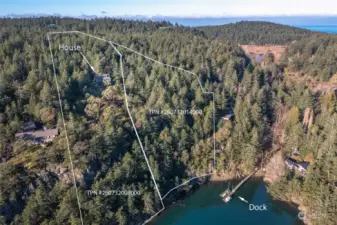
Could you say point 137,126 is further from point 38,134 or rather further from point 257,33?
point 257,33

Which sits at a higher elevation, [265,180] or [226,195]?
[265,180]

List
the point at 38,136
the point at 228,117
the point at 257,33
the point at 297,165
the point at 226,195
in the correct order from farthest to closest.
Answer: the point at 257,33 → the point at 228,117 → the point at 297,165 → the point at 226,195 → the point at 38,136

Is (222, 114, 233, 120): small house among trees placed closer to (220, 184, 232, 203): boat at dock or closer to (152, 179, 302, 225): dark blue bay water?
(152, 179, 302, 225): dark blue bay water

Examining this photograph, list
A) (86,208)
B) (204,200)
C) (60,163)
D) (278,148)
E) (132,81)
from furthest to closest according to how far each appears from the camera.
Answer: (132,81), (278,148), (204,200), (60,163), (86,208)

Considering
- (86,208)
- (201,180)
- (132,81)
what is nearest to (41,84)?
(132,81)

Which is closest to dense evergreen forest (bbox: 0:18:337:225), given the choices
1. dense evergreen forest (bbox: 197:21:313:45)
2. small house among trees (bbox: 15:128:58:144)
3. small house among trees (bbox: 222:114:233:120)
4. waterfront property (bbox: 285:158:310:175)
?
small house among trees (bbox: 222:114:233:120)

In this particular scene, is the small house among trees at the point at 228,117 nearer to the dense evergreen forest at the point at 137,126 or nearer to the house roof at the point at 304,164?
the dense evergreen forest at the point at 137,126

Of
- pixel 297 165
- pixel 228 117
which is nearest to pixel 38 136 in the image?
pixel 228 117

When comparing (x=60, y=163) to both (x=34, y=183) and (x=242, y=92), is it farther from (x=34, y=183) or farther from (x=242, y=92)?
(x=242, y=92)

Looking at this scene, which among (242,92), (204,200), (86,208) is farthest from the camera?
(242,92)
